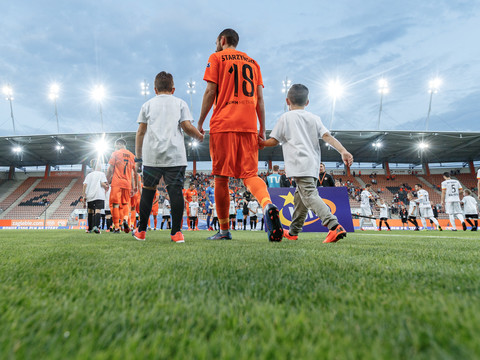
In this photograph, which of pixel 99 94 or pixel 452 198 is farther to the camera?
pixel 99 94

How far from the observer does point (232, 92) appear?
3.11m

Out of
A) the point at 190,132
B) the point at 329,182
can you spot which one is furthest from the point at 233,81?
the point at 329,182

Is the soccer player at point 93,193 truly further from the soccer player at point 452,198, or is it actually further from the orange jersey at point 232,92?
the soccer player at point 452,198

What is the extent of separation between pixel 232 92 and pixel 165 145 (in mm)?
975

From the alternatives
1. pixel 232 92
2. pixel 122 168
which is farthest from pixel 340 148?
pixel 122 168

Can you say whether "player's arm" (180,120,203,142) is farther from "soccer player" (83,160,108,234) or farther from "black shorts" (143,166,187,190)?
"soccer player" (83,160,108,234)

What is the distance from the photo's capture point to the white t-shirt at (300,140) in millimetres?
3229

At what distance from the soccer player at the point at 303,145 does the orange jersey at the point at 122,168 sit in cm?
362

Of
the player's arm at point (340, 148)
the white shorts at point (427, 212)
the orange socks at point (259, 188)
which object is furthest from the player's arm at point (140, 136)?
the white shorts at point (427, 212)

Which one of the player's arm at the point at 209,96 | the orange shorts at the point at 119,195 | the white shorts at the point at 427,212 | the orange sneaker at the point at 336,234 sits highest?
the player's arm at the point at 209,96

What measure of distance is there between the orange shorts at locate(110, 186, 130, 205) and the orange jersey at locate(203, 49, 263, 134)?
3.59 m

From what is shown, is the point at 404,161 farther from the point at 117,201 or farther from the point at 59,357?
the point at 59,357

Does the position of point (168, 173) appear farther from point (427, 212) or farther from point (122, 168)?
point (427, 212)

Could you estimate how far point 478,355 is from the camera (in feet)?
1.54
